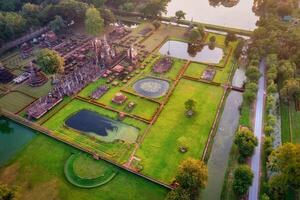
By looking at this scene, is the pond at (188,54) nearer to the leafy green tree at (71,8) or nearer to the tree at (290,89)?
the tree at (290,89)

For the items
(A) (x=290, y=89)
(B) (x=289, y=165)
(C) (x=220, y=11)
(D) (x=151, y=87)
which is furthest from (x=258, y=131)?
(C) (x=220, y=11)

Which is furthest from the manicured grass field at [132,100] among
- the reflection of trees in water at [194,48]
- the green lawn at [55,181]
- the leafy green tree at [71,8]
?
the leafy green tree at [71,8]

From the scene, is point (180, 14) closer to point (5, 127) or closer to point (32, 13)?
point (32, 13)

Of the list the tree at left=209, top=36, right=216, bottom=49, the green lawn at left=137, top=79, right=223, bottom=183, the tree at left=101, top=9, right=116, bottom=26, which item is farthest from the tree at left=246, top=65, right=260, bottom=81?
the tree at left=101, top=9, right=116, bottom=26

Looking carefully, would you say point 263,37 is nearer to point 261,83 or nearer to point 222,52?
point 222,52

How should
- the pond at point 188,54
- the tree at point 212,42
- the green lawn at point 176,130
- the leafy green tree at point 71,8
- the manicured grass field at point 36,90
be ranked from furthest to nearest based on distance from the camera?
the leafy green tree at point 71,8, the tree at point 212,42, the pond at point 188,54, the manicured grass field at point 36,90, the green lawn at point 176,130

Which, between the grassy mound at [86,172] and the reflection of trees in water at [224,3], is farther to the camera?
the reflection of trees in water at [224,3]

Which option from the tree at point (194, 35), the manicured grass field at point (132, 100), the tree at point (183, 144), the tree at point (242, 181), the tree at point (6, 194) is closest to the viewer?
the tree at point (6, 194)
